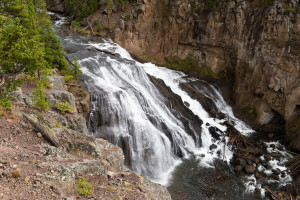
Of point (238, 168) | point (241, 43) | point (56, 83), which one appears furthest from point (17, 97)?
point (241, 43)

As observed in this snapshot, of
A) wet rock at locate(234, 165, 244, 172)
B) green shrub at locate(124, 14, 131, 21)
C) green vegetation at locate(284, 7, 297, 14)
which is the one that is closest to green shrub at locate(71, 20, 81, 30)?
green shrub at locate(124, 14, 131, 21)

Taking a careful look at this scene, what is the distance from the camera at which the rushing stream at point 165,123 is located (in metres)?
17.6

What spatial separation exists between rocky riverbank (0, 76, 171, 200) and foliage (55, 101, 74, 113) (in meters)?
1.26

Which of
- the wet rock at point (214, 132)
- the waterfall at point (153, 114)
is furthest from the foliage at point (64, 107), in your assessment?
the wet rock at point (214, 132)

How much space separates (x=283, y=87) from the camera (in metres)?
23.0

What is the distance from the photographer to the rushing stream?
17.6 metres

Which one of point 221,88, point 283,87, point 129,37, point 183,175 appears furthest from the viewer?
point 129,37

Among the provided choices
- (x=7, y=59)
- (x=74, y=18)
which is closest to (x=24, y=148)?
(x=7, y=59)

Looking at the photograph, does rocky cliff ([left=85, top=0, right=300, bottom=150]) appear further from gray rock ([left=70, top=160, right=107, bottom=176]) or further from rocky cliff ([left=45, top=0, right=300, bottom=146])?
gray rock ([left=70, top=160, right=107, bottom=176])

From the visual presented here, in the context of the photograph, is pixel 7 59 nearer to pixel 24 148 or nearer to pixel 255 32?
pixel 24 148

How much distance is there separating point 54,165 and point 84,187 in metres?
1.32

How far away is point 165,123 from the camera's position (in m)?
20.8

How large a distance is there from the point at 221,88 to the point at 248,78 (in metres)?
4.00

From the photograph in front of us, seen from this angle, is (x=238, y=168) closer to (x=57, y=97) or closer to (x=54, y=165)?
(x=57, y=97)
